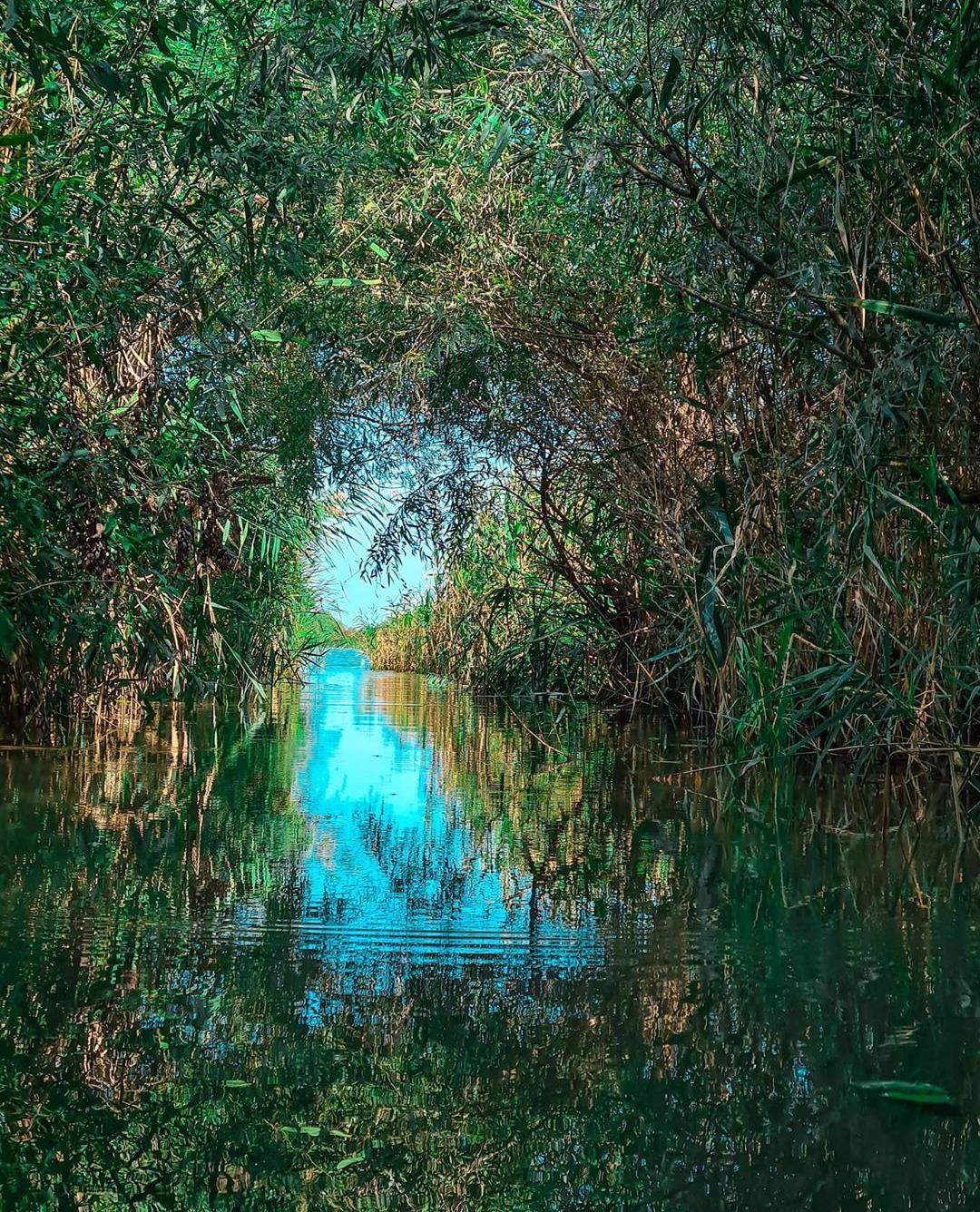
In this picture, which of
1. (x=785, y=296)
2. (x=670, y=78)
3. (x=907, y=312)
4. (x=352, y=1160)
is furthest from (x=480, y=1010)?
(x=785, y=296)

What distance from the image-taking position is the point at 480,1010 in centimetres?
235

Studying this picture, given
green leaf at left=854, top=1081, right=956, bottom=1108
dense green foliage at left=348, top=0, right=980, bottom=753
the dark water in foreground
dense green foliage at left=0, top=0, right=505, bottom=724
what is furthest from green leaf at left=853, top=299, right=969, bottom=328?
green leaf at left=854, top=1081, right=956, bottom=1108

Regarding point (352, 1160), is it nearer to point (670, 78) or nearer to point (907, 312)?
point (907, 312)

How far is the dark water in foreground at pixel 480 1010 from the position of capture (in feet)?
5.61

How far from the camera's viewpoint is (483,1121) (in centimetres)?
186

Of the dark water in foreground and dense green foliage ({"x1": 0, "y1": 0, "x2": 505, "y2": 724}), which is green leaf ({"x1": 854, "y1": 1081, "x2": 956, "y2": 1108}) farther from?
dense green foliage ({"x1": 0, "y1": 0, "x2": 505, "y2": 724})

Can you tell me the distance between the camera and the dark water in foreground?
5.61 ft

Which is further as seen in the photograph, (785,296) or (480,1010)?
(785,296)

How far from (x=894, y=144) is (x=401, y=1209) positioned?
3.63 metres

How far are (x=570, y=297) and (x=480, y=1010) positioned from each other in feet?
19.7

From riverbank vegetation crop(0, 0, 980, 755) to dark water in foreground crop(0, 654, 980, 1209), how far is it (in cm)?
84

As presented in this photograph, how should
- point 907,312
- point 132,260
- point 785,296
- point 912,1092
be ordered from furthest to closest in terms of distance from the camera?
point 132,260, point 785,296, point 907,312, point 912,1092

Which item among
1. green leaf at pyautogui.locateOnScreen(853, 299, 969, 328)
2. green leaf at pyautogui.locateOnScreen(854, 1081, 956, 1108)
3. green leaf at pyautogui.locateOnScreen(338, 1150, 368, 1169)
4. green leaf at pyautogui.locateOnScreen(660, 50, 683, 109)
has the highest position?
green leaf at pyautogui.locateOnScreen(660, 50, 683, 109)

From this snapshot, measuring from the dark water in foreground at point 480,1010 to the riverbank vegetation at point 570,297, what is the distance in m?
0.84
